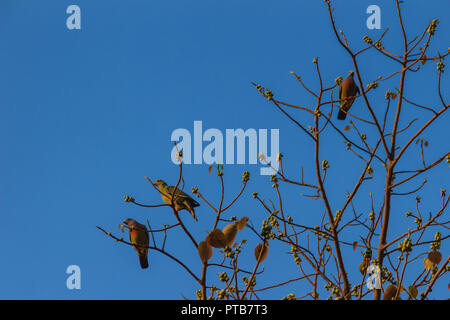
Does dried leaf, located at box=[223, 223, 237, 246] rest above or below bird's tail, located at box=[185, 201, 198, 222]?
below

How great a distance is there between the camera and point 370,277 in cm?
267

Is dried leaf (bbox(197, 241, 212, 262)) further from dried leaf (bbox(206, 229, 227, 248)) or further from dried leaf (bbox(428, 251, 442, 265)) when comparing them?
dried leaf (bbox(428, 251, 442, 265))

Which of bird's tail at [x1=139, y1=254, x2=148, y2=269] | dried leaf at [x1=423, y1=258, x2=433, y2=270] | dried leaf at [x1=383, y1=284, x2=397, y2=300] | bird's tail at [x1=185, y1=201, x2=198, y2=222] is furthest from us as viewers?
bird's tail at [x1=139, y1=254, x2=148, y2=269]

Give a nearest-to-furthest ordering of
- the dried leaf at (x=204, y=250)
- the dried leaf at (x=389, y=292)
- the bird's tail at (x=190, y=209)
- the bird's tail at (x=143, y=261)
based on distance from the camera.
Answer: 1. the dried leaf at (x=204, y=250)
2. the dried leaf at (x=389, y=292)
3. the bird's tail at (x=190, y=209)
4. the bird's tail at (x=143, y=261)

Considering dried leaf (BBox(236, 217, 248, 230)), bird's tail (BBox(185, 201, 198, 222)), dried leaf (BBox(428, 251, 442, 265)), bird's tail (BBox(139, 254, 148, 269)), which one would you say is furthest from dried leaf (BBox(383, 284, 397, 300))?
bird's tail (BBox(139, 254, 148, 269))

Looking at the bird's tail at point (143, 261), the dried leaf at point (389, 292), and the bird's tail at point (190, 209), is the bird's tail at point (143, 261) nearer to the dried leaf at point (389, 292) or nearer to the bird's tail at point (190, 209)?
the bird's tail at point (190, 209)

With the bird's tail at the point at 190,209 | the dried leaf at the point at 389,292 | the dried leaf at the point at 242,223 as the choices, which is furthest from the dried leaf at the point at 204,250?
the bird's tail at the point at 190,209

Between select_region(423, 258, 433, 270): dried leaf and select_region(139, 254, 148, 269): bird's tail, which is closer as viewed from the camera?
select_region(423, 258, 433, 270): dried leaf

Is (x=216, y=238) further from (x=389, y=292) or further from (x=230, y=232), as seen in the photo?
(x=389, y=292)

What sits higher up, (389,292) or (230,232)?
(230,232)

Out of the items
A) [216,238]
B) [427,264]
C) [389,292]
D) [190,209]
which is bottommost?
[389,292]

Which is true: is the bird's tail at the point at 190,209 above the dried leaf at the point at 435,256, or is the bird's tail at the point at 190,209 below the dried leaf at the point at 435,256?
above

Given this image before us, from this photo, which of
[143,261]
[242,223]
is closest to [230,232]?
[242,223]
